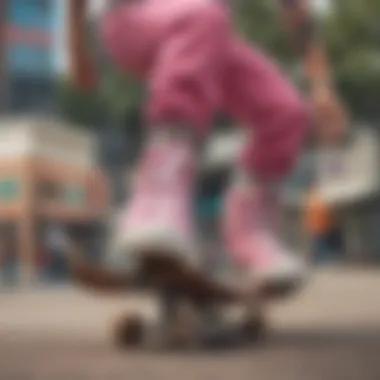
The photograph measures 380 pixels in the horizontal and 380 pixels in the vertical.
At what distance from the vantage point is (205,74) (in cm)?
45

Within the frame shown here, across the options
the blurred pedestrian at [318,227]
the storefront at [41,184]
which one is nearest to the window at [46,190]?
the storefront at [41,184]

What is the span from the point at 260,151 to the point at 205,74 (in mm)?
56

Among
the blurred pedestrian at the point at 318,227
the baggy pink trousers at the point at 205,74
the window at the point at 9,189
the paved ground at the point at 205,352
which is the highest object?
the baggy pink trousers at the point at 205,74

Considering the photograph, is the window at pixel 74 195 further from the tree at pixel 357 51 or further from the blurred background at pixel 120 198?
the tree at pixel 357 51

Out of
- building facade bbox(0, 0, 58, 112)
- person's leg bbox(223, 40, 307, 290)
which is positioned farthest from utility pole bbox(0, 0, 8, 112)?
person's leg bbox(223, 40, 307, 290)

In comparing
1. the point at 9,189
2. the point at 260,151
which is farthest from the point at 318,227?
the point at 9,189

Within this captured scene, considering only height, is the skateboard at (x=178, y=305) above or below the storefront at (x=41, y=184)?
below

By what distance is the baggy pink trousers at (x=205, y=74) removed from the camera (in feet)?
1.44

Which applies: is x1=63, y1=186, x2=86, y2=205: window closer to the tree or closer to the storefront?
the storefront

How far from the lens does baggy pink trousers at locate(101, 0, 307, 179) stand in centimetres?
44

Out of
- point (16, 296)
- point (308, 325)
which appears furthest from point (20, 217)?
point (308, 325)

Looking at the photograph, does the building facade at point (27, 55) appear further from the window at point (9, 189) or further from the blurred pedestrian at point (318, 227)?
the blurred pedestrian at point (318, 227)

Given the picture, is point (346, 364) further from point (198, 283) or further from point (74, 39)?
point (74, 39)

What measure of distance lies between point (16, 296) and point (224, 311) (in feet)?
0.42
